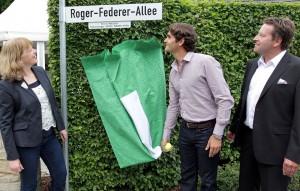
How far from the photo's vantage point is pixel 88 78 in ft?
13.2

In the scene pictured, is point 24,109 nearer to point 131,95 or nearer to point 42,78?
point 42,78

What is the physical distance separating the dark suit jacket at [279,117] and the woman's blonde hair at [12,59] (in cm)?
217

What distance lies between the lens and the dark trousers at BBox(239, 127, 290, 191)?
2959mm

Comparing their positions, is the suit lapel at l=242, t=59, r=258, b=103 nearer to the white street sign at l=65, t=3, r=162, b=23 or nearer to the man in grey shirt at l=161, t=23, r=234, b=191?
the man in grey shirt at l=161, t=23, r=234, b=191

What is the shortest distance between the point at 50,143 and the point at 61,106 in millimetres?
511

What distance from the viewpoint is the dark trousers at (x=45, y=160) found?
11.1 feet

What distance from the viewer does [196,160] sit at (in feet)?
11.4

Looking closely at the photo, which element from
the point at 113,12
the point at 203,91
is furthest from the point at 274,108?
the point at 113,12

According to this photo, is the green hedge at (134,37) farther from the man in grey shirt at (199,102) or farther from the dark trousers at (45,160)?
the man in grey shirt at (199,102)

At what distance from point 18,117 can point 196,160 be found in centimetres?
174

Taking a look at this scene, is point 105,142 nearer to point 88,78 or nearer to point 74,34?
point 88,78

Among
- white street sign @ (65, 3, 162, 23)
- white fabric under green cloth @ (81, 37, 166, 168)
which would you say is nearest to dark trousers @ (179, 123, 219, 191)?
white fabric under green cloth @ (81, 37, 166, 168)

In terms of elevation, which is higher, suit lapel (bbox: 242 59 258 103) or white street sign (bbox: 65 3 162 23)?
white street sign (bbox: 65 3 162 23)

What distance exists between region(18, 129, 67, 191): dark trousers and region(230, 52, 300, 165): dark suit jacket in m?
1.94
